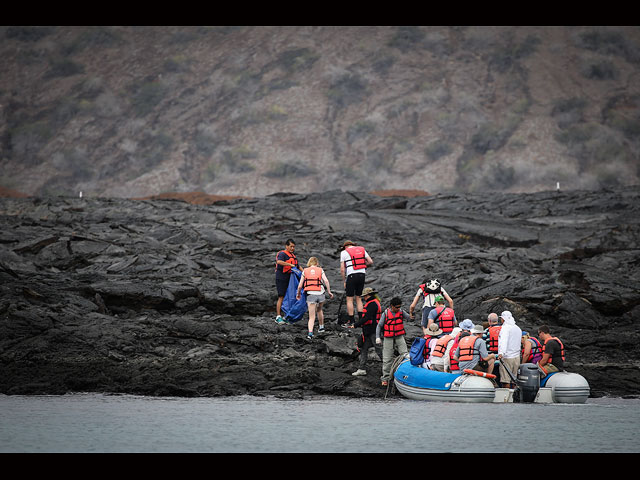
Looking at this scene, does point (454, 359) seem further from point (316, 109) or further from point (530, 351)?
point (316, 109)

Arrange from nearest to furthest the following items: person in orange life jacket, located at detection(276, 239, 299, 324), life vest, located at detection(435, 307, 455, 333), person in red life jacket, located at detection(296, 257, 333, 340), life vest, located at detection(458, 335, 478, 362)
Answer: life vest, located at detection(458, 335, 478, 362)
life vest, located at detection(435, 307, 455, 333)
person in red life jacket, located at detection(296, 257, 333, 340)
person in orange life jacket, located at detection(276, 239, 299, 324)

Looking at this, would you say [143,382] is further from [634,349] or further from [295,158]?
[295,158]

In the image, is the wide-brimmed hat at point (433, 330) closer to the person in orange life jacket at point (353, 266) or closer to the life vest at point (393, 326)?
the life vest at point (393, 326)

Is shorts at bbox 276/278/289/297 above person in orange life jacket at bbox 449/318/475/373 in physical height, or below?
above

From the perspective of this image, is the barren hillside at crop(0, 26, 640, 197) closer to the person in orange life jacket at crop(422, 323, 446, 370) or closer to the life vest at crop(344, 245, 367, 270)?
the life vest at crop(344, 245, 367, 270)

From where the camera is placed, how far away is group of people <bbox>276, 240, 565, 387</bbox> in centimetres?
1508

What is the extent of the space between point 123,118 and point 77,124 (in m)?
4.79

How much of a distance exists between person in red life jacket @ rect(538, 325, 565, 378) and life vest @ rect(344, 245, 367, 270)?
14.2ft

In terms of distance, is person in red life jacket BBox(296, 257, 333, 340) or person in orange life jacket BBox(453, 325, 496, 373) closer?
person in orange life jacket BBox(453, 325, 496, 373)

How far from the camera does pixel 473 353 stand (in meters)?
14.9

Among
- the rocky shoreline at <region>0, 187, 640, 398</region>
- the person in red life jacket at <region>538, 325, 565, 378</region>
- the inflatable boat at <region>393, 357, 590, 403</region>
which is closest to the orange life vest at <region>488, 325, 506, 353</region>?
the inflatable boat at <region>393, 357, 590, 403</region>

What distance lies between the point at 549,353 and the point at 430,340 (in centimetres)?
214

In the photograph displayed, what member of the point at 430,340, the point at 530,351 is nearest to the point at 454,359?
the point at 430,340

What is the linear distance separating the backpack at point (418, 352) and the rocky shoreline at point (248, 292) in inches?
51.8
